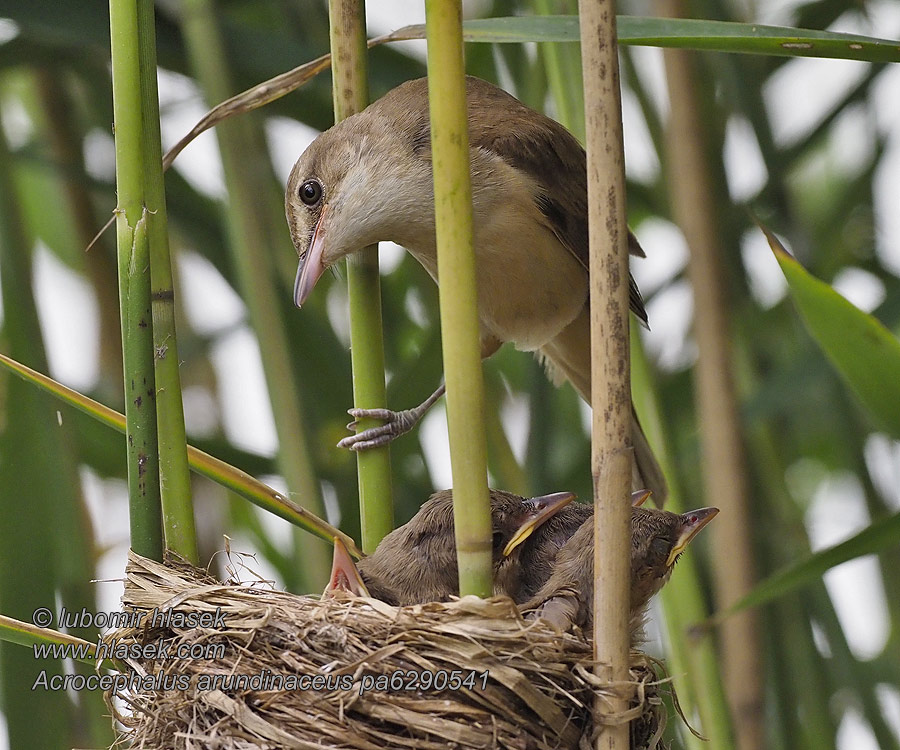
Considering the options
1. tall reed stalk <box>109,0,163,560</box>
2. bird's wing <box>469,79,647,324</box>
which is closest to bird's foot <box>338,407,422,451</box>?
tall reed stalk <box>109,0,163,560</box>

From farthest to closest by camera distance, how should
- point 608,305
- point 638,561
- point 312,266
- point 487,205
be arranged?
1. point 487,205
2. point 312,266
3. point 638,561
4. point 608,305

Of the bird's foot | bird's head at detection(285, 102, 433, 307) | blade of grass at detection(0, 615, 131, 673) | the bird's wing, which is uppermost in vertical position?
the bird's wing

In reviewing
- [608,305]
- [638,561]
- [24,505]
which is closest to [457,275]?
[608,305]

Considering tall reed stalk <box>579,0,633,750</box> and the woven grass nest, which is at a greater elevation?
tall reed stalk <box>579,0,633,750</box>

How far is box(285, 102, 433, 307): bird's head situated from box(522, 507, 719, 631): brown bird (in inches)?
19.7

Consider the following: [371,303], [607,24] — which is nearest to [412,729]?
[371,303]

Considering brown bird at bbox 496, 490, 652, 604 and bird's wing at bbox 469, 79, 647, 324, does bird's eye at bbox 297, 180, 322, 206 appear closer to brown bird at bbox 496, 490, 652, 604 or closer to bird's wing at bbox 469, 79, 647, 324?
bird's wing at bbox 469, 79, 647, 324

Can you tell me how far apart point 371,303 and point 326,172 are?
0.52 m

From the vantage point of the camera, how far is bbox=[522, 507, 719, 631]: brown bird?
1130 mm

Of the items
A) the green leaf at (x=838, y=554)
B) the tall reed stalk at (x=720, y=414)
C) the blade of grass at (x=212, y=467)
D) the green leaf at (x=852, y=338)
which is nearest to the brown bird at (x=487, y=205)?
the tall reed stalk at (x=720, y=414)

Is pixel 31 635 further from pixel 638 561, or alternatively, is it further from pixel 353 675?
pixel 638 561

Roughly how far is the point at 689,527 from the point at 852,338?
1.44 ft

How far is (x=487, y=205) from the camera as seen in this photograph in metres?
1.53

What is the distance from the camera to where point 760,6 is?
2295 mm
